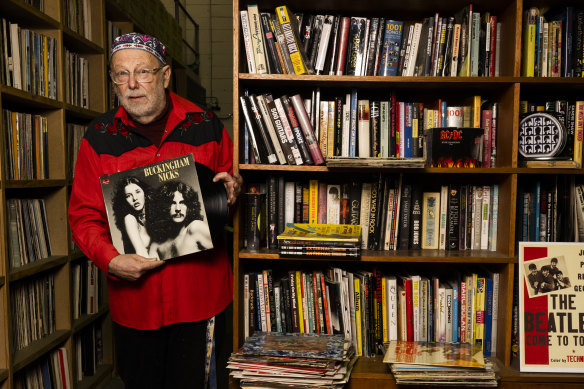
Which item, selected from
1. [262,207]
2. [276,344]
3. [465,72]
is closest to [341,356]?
→ [276,344]

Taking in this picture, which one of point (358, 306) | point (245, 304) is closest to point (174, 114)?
point (245, 304)

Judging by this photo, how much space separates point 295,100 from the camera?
5.09 feet

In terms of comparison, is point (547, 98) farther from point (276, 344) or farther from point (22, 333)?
point (22, 333)

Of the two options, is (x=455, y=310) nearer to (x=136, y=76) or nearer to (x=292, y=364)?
(x=292, y=364)

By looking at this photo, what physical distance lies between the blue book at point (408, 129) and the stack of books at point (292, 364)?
0.75 meters

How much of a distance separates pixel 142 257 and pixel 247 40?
0.83 m

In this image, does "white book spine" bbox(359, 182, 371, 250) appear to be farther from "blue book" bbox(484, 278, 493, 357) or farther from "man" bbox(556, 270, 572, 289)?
"man" bbox(556, 270, 572, 289)

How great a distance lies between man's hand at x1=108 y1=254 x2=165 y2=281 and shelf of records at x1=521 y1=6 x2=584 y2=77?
4.84ft

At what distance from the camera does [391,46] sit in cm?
159

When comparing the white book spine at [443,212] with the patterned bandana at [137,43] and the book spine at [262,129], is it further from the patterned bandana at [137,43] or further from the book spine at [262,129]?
the patterned bandana at [137,43]

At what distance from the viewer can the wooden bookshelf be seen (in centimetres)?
160

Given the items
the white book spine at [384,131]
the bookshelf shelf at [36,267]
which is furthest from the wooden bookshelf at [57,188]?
the white book spine at [384,131]

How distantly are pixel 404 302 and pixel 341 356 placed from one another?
→ 354 mm

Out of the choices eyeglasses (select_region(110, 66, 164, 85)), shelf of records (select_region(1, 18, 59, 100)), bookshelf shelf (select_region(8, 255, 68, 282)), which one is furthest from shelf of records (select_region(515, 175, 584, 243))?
shelf of records (select_region(1, 18, 59, 100))
